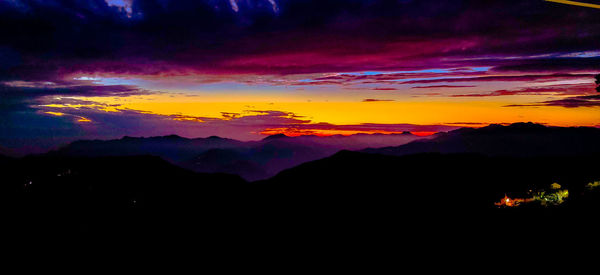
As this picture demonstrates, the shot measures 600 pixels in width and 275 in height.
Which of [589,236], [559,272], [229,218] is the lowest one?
[229,218]

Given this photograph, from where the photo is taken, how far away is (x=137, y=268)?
46.5 meters

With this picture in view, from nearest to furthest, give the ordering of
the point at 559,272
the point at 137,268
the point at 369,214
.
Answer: the point at 559,272 → the point at 137,268 → the point at 369,214

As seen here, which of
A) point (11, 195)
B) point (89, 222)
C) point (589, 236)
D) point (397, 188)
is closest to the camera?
point (589, 236)

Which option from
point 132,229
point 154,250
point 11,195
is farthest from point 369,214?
point 11,195

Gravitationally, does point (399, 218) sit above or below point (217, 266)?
above

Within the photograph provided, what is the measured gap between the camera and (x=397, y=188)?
8838 cm

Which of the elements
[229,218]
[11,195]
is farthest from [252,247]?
[11,195]

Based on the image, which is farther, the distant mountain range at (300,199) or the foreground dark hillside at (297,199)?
the foreground dark hillside at (297,199)

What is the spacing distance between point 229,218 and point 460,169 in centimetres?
6671

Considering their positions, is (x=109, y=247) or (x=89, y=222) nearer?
(x=109, y=247)

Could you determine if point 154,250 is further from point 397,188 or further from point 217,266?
point 397,188

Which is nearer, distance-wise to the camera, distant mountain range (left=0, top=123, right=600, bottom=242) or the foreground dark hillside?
distant mountain range (left=0, top=123, right=600, bottom=242)

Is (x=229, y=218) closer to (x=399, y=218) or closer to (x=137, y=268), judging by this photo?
(x=137, y=268)

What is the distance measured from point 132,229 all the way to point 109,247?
10.4 metres
